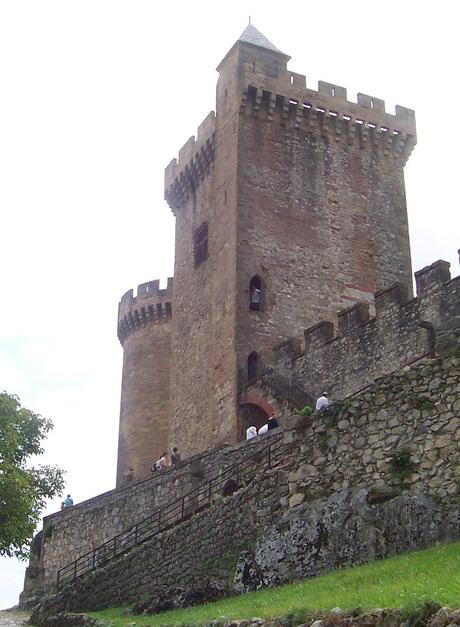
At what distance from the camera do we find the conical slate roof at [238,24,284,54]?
32062mm

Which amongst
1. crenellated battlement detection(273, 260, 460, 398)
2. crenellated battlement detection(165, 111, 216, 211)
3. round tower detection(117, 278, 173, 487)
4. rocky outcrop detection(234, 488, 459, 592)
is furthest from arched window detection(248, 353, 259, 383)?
rocky outcrop detection(234, 488, 459, 592)

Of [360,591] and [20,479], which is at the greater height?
[20,479]

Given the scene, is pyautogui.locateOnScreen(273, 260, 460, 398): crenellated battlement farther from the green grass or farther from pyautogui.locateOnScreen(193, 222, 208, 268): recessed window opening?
the green grass

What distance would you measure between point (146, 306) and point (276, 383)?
472 inches

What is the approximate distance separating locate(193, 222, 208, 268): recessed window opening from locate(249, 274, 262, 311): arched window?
3175mm

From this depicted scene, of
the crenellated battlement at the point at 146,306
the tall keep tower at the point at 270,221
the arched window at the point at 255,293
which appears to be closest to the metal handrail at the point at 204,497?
the tall keep tower at the point at 270,221

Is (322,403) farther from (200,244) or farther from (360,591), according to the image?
(200,244)

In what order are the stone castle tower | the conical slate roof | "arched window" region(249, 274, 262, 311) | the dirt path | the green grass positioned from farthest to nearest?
the conical slate roof < the stone castle tower < "arched window" region(249, 274, 262, 311) < the dirt path < the green grass

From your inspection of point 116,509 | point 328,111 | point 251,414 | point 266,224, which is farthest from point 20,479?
point 328,111

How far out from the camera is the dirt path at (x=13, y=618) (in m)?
18.2

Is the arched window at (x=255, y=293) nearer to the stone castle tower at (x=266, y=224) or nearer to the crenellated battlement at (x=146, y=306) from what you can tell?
the stone castle tower at (x=266, y=224)

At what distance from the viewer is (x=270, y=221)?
98.6 ft

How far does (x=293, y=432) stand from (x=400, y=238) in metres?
18.4

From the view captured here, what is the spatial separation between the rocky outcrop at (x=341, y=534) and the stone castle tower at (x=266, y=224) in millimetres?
13351
